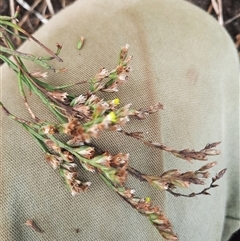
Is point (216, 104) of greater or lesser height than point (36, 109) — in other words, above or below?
below

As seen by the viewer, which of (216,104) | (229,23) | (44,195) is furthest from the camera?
(229,23)

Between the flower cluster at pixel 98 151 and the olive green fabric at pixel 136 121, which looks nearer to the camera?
the flower cluster at pixel 98 151

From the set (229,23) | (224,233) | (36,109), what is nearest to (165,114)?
(36,109)

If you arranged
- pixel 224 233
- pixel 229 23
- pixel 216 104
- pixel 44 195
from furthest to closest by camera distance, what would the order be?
1. pixel 229 23
2. pixel 224 233
3. pixel 216 104
4. pixel 44 195

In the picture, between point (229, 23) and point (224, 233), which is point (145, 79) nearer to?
point (224, 233)

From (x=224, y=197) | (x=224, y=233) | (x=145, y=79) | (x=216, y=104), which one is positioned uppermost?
(x=145, y=79)

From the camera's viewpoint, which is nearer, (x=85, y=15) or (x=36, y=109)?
(x=36, y=109)

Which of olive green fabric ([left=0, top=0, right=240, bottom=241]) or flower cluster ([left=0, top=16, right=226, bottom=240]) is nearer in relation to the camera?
flower cluster ([left=0, top=16, right=226, bottom=240])
